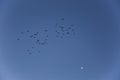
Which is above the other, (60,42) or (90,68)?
(60,42)

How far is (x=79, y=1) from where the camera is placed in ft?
5.33

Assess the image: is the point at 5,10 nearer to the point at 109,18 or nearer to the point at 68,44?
the point at 68,44

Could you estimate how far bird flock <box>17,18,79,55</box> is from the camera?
1627 mm

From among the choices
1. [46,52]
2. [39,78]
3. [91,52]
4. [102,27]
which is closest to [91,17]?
[102,27]

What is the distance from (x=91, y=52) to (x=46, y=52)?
25 centimetres

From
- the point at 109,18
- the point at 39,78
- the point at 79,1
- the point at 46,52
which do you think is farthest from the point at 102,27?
the point at 39,78

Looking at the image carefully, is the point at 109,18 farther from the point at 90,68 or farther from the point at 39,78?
the point at 39,78

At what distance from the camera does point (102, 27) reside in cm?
163

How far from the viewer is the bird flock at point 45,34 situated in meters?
1.63

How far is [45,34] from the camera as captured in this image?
64.4 inches

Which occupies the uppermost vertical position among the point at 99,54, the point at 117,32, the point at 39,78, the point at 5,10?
the point at 5,10

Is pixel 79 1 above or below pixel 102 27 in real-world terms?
above

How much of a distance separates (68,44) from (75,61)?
103mm

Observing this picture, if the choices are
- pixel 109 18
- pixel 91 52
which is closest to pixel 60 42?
pixel 91 52
